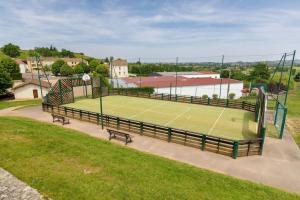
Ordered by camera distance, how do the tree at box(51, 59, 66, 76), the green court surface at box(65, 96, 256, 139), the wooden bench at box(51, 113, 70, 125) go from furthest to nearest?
the tree at box(51, 59, 66, 76) < the wooden bench at box(51, 113, 70, 125) < the green court surface at box(65, 96, 256, 139)

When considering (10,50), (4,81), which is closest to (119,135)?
(4,81)

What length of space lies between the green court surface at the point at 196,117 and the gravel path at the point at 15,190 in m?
10.4

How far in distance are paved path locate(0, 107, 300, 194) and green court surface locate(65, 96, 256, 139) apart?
232 centimetres

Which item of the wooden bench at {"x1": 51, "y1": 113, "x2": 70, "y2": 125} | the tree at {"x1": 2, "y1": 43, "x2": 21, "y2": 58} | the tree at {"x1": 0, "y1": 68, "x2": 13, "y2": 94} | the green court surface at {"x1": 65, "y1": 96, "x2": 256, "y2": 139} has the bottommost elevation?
the green court surface at {"x1": 65, "y1": 96, "x2": 256, "y2": 139}

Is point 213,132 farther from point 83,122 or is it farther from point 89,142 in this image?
point 83,122

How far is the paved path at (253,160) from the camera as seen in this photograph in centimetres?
815

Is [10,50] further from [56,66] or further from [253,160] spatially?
[253,160]

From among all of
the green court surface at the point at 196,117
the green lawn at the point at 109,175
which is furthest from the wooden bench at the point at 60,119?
the green lawn at the point at 109,175

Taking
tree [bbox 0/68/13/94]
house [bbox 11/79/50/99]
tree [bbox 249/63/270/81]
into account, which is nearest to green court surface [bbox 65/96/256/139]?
house [bbox 11/79/50/99]

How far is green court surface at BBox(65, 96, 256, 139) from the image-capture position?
14.0 metres

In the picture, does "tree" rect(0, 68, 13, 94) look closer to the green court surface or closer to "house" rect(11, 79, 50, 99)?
"house" rect(11, 79, 50, 99)

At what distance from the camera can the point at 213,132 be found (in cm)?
1355

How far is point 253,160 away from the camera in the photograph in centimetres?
977

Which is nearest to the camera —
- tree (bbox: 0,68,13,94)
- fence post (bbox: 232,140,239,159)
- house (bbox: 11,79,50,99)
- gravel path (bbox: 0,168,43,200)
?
gravel path (bbox: 0,168,43,200)
